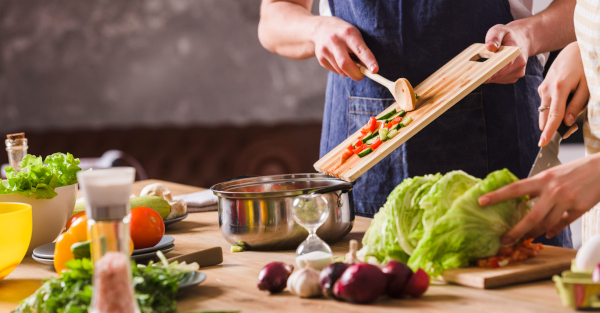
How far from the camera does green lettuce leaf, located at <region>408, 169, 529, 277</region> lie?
107cm

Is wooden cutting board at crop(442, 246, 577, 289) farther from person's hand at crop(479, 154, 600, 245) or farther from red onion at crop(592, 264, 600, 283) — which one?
red onion at crop(592, 264, 600, 283)

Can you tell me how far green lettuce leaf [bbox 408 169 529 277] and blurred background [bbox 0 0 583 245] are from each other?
13.1 ft

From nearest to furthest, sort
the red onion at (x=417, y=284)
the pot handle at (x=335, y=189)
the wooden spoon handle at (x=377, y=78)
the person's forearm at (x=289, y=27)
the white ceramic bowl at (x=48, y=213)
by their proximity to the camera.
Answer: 1. the red onion at (x=417, y=284)
2. the pot handle at (x=335, y=189)
3. the white ceramic bowl at (x=48, y=213)
4. the wooden spoon handle at (x=377, y=78)
5. the person's forearm at (x=289, y=27)

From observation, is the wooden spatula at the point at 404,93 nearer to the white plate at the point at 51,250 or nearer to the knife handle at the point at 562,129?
the knife handle at the point at 562,129

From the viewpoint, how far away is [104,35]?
5.24 m

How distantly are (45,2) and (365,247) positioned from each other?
16.5 feet

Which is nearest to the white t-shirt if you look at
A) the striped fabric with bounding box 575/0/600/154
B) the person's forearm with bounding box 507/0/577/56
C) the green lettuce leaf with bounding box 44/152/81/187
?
the person's forearm with bounding box 507/0/577/56

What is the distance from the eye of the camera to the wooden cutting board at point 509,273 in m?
1.03

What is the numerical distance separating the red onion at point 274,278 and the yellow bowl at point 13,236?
21.6 inches

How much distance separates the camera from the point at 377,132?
1.67 metres

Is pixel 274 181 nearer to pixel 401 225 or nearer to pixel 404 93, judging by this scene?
pixel 404 93

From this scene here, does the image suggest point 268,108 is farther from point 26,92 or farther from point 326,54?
point 326,54

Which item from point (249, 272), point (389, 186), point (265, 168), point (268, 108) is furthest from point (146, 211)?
point (268, 108)

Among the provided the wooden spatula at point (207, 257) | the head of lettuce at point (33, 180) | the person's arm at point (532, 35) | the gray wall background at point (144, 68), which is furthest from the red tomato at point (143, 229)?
the gray wall background at point (144, 68)
